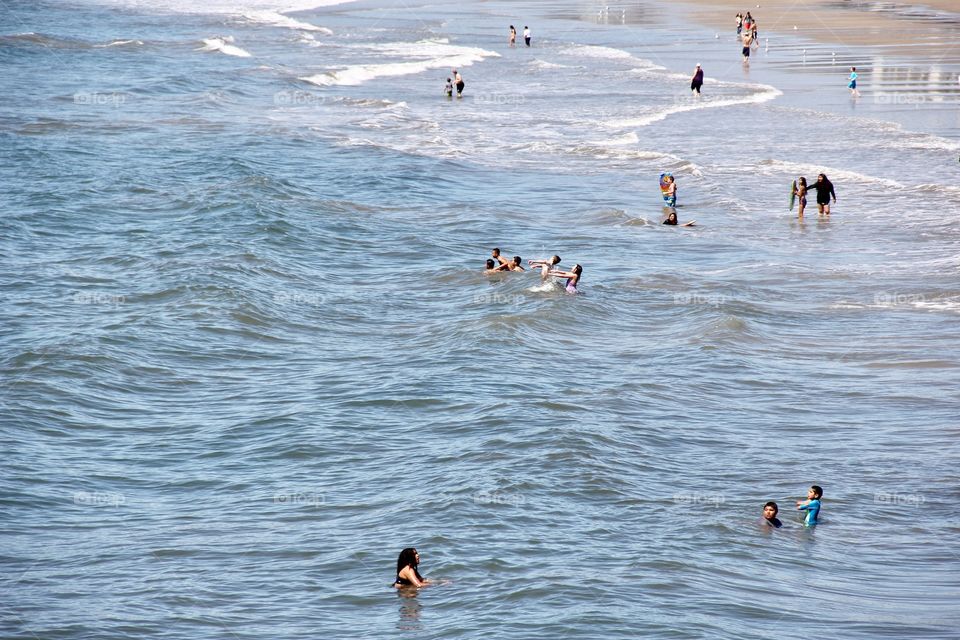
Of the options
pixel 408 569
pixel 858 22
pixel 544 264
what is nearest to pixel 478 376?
pixel 544 264

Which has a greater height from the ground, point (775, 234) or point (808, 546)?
point (775, 234)

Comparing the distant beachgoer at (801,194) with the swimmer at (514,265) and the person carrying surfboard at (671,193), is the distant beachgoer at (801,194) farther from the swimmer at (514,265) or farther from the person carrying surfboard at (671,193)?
the swimmer at (514,265)

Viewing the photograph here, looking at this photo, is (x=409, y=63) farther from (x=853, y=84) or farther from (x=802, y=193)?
(x=802, y=193)

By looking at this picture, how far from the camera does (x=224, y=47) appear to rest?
66312 millimetres

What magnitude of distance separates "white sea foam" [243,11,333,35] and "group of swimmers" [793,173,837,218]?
5086 centimetres

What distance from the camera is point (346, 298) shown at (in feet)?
79.6

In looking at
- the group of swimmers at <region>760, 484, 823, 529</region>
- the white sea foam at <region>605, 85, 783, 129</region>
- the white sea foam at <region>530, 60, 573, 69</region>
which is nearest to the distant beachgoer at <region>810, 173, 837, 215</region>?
the white sea foam at <region>605, 85, 783, 129</region>

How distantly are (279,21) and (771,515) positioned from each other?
7450 centimetres

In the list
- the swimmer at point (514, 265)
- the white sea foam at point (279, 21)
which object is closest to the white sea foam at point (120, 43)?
the white sea foam at point (279, 21)

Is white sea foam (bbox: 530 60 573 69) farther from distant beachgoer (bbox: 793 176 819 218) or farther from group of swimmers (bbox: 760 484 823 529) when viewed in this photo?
group of swimmers (bbox: 760 484 823 529)

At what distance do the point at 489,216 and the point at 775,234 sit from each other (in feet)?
24.1

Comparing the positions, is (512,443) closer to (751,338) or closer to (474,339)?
(474,339)

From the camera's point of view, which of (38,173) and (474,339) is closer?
(474,339)

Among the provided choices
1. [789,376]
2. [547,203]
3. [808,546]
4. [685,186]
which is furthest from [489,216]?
[808,546]
